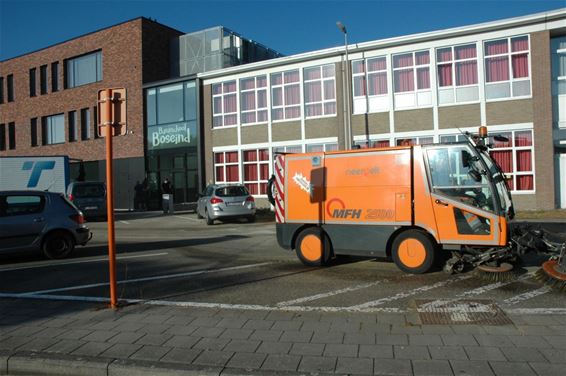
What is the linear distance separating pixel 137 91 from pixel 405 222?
2539 cm

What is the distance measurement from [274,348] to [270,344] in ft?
0.39

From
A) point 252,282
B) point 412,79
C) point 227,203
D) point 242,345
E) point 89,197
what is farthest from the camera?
point 89,197

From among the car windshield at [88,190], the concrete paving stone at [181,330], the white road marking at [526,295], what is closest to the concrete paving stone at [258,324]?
the concrete paving stone at [181,330]

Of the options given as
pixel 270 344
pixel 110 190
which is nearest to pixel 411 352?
pixel 270 344

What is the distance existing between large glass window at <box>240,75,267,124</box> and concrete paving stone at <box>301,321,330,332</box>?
20653mm

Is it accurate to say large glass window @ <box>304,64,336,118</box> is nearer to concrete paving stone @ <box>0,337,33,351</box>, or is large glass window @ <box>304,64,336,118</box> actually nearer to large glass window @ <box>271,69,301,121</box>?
large glass window @ <box>271,69,301,121</box>

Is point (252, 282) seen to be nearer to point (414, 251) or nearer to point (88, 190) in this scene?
point (414, 251)

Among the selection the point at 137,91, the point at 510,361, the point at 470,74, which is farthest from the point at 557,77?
the point at 137,91

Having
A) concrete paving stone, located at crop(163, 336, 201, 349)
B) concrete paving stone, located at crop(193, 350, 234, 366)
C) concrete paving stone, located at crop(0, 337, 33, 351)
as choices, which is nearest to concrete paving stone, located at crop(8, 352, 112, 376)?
concrete paving stone, located at crop(0, 337, 33, 351)

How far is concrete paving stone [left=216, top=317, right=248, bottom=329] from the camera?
5.29 m

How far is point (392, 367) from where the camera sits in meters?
4.04

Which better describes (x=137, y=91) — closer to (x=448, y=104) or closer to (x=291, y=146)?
(x=291, y=146)

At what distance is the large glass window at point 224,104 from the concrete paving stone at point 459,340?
22.5 m

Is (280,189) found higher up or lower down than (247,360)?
higher up
